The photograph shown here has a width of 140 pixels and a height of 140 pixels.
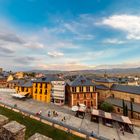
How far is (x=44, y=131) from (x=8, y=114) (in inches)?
523

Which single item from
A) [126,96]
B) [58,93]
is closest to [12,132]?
[58,93]

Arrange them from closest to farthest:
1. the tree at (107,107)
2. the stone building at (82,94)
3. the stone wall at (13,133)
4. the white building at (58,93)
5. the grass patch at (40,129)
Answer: the stone wall at (13,133) → the grass patch at (40,129) → the tree at (107,107) → the stone building at (82,94) → the white building at (58,93)

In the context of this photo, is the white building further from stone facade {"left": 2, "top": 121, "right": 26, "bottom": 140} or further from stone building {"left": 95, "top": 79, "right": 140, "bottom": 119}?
stone facade {"left": 2, "top": 121, "right": 26, "bottom": 140}

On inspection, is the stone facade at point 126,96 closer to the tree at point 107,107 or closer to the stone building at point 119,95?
the stone building at point 119,95

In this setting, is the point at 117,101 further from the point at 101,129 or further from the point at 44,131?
the point at 44,131

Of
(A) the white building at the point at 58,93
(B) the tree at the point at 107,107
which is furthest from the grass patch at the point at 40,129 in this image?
(B) the tree at the point at 107,107

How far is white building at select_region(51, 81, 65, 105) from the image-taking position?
5625cm

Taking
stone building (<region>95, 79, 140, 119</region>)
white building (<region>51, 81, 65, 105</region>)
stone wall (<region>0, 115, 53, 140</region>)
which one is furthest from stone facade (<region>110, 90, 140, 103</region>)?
stone wall (<region>0, 115, 53, 140</region>)

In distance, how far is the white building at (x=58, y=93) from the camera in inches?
2215

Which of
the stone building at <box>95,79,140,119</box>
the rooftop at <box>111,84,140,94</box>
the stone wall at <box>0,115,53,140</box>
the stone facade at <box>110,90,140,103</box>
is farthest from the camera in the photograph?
the rooftop at <box>111,84,140,94</box>

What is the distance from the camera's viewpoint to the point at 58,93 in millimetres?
56438

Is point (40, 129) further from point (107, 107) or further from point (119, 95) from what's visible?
point (119, 95)

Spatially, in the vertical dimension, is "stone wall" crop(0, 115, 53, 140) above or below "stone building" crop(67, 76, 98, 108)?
above

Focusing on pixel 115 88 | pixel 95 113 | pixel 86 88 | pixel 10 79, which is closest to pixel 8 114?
pixel 95 113
